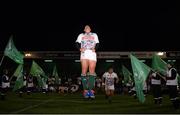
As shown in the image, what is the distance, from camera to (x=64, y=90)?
114 feet

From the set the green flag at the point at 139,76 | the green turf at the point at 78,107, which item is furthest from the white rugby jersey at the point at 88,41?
the green flag at the point at 139,76

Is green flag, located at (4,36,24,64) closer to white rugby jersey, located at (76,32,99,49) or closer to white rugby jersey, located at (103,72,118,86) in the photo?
white rugby jersey, located at (76,32,99,49)

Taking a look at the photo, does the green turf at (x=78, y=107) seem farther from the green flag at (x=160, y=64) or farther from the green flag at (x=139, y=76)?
the green flag at (x=160, y=64)

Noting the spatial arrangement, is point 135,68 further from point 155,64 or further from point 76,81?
point 76,81

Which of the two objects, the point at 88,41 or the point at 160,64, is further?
the point at 160,64

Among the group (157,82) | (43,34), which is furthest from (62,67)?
(157,82)

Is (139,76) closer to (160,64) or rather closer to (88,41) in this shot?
(160,64)

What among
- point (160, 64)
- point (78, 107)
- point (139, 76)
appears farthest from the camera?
point (160, 64)

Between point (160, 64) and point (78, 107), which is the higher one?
point (160, 64)

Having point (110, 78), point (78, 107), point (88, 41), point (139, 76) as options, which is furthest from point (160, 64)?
point (78, 107)

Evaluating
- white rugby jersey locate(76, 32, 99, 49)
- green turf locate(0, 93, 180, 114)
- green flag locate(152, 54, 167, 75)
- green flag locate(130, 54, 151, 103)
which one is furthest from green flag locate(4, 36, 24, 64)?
green flag locate(152, 54, 167, 75)

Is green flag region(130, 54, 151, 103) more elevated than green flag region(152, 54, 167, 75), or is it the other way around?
green flag region(152, 54, 167, 75)

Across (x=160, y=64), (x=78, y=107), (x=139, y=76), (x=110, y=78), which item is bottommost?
(x=78, y=107)

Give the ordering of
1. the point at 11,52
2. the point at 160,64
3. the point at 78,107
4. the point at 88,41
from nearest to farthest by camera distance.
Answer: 1. the point at 78,107
2. the point at 88,41
3. the point at 160,64
4. the point at 11,52
